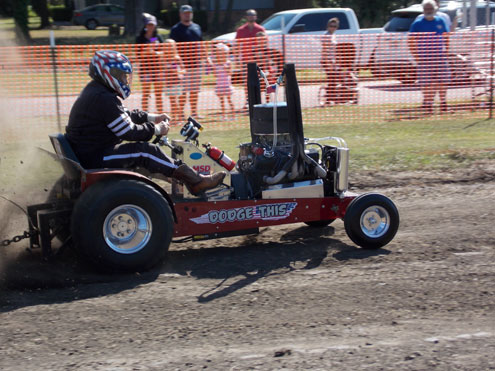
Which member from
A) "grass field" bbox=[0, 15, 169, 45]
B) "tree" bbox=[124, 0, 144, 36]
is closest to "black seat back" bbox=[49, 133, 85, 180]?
"grass field" bbox=[0, 15, 169, 45]

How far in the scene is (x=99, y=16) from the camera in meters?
43.5

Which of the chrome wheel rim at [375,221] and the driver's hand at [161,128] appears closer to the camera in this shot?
the driver's hand at [161,128]

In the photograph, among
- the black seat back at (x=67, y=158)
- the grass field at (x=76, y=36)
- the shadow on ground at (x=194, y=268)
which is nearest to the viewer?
the shadow on ground at (x=194, y=268)

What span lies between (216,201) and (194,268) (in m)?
0.61

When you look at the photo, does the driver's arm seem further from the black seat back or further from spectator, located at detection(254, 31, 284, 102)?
spectator, located at detection(254, 31, 284, 102)

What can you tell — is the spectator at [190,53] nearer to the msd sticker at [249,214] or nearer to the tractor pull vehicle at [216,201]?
the tractor pull vehicle at [216,201]

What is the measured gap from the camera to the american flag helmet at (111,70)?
18.4 ft

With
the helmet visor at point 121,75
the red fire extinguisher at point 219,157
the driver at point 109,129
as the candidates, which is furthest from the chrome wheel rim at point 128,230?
the helmet visor at point 121,75

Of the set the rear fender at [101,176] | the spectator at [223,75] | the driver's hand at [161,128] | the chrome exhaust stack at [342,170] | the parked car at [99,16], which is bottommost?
the chrome exhaust stack at [342,170]

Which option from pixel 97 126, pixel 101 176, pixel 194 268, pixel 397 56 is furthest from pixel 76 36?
pixel 194 268

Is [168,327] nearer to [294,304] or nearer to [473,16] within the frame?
[294,304]

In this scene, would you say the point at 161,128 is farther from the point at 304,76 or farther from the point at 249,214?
the point at 304,76

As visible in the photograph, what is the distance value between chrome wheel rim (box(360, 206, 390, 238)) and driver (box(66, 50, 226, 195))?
164cm

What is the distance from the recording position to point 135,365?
152 inches
